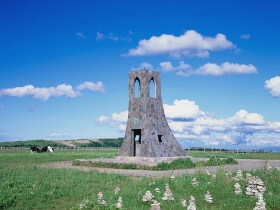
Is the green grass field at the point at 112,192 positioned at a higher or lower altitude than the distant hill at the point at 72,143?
lower

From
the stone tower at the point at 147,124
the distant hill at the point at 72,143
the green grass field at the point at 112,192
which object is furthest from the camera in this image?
the distant hill at the point at 72,143

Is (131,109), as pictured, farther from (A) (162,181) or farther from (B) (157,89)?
(A) (162,181)

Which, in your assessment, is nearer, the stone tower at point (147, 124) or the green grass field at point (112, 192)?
the green grass field at point (112, 192)

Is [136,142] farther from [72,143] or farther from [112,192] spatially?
[72,143]

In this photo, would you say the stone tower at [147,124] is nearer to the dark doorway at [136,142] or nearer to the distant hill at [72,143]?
the dark doorway at [136,142]

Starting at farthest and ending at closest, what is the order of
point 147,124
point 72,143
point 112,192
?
point 72,143
point 147,124
point 112,192

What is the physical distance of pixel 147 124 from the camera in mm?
32125

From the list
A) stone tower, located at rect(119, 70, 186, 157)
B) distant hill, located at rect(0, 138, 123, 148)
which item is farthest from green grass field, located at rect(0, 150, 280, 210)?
distant hill, located at rect(0, 138, 123, 148)

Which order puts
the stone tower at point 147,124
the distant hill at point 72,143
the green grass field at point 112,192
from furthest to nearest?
the distant hill at point 72,143 < the stone tower at point 147,124 < the green grass field at point 112,192

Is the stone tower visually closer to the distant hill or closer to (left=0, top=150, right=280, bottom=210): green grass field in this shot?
(left=0, top=150, right=280, bottom=210): green grass field

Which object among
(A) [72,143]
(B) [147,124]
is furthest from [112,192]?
(A) [72,143]

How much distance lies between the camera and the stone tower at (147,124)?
31750 mm

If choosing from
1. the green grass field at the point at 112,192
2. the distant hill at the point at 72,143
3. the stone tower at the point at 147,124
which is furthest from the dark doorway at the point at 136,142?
the distant hill at the point at 72,143

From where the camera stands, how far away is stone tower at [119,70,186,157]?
31750 millimetres
